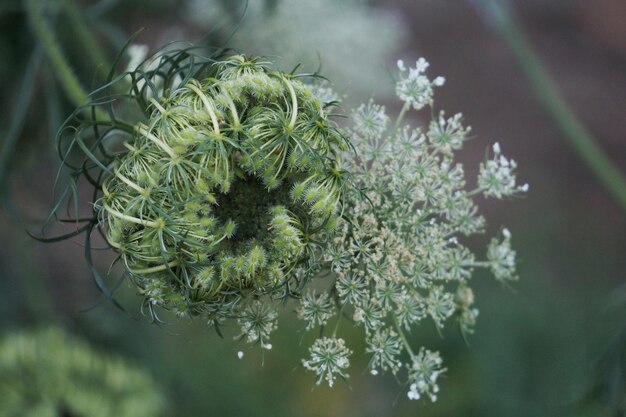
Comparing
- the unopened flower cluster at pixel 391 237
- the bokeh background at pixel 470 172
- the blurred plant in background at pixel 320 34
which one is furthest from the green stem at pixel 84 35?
the unopened flower cluster at pixel 391 237

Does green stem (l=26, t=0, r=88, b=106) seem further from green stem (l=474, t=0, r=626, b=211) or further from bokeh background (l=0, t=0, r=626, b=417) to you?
green stem (l=474, t=0, r=626, b=211)

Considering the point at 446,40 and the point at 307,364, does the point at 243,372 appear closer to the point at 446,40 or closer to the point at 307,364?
the point at 307,364

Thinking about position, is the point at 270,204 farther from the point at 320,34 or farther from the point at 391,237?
the point at 320,34

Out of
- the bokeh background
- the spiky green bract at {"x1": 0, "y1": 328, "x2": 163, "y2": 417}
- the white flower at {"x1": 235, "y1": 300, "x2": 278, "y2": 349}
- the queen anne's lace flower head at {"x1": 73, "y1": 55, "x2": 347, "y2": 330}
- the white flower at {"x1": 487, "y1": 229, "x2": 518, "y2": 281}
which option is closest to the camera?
the queen anne's lace flower head at {"x1": 73, "y1": 55, "x2": 347, "y2": 330}

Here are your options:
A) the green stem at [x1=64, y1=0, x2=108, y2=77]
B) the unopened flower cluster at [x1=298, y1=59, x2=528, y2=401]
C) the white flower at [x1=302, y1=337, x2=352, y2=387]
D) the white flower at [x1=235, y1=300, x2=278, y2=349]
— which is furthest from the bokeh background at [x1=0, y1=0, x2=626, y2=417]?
the white flower at [x1=302, y1=337, x2=352, y2=387]

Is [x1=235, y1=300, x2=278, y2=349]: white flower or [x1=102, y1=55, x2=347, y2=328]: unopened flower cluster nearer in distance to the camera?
[x1=102, y1=55, x2=347, y2=328]: unopened flower cluster

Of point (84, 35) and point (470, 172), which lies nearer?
point (84, 35)

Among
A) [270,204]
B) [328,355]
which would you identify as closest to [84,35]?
[270,204]
